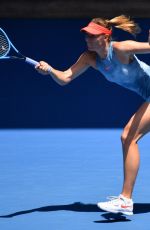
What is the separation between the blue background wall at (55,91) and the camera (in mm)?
8234

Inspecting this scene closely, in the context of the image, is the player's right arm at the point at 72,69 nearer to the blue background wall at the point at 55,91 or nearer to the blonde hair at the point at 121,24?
the blonde hair at the point at 121,24

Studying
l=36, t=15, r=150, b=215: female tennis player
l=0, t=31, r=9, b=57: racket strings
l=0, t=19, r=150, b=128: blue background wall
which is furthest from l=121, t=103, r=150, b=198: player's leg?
l=0, t=19, r=150, b=128: blue background wall

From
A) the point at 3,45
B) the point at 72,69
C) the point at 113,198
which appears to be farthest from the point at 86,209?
the point at 3,45

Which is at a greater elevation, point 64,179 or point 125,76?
point 125,76

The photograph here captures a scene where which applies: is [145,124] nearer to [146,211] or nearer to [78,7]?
[146,211]

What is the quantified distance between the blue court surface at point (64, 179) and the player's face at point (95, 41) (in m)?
1.09

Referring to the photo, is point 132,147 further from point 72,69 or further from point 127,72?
point 72,69

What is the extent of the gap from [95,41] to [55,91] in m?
3.77

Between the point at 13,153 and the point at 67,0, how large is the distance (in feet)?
10.7

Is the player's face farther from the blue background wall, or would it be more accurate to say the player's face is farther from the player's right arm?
the blue background wall

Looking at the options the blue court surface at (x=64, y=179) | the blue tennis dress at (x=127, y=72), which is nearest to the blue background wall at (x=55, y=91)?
the blue court surface at (x=64, y=179)

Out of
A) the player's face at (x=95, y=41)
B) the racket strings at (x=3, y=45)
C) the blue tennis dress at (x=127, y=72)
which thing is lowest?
the blue tennis dress at (x=127, y=72)

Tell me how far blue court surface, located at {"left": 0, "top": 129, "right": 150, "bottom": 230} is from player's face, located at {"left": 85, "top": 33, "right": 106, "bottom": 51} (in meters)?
1.09

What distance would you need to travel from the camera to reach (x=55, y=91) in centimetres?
845
